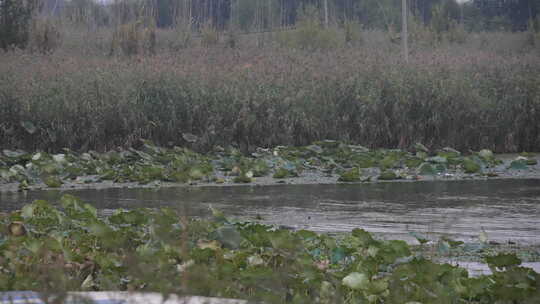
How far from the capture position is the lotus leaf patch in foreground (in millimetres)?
3252

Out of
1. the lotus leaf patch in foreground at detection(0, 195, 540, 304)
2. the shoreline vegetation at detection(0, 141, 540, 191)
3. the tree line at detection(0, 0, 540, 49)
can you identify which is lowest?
the shoreline vegetation at detection(0, 141, 540, 191)

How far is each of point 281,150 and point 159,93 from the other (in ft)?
7.07

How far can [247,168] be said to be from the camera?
29.0 feet

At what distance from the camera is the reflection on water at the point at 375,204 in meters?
5.67

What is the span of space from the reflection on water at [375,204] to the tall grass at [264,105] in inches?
113

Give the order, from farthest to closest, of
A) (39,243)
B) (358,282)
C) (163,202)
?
(163,202) → (39,243) → (358,282)

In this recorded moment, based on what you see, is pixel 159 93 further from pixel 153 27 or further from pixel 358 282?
pixel 358 282

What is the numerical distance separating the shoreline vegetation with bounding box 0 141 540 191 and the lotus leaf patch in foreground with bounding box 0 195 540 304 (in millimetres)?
3637

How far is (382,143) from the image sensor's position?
37.5 ft

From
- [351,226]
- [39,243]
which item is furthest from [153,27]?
[39,243]

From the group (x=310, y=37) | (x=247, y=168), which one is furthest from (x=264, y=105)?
(x=310, y=37)

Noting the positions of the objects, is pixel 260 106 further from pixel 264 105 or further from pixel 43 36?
pixel 43 36

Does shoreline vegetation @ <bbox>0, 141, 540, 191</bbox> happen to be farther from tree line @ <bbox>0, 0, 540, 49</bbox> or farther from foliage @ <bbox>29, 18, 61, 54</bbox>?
tree line @ <bbox>0, 0, 540, 49</bbox>

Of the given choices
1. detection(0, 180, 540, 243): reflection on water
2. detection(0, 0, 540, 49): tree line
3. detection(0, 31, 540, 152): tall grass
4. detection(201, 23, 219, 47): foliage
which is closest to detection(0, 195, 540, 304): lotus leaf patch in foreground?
detection(0, 180, 540, 243): reflection on water
